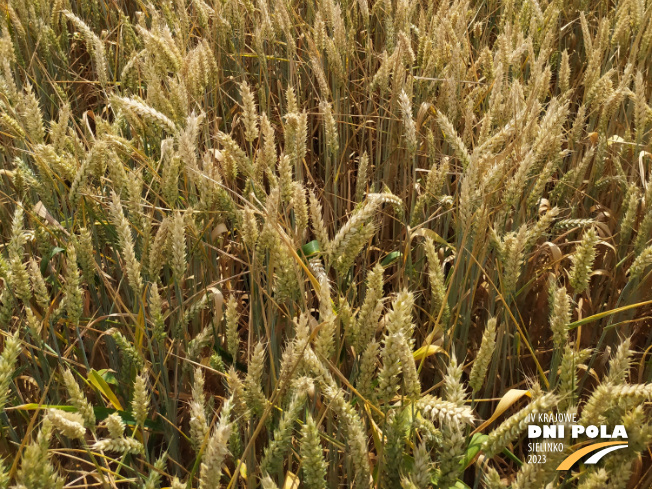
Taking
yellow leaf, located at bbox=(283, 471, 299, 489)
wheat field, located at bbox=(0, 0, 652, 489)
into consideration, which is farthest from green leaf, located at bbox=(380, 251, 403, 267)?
yellow leaf, located at bbox=(283, 471, 299, 489)

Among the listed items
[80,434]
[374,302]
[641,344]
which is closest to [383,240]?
[641,344]

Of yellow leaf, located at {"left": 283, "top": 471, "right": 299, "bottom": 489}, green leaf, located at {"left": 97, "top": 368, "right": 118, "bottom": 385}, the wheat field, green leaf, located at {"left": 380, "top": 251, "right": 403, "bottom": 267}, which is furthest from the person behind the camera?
green leaf, located at {"left": 380, "top": 251, "right": 403, "bottom": 267}

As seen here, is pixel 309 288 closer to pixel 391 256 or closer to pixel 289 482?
pixel 391 256

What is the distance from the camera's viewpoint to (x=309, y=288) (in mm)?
1177

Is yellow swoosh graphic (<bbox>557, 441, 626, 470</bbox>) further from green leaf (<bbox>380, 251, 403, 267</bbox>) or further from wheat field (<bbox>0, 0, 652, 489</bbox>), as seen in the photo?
green leaf (<bbox>380, 251, 403, 267</bbox>)

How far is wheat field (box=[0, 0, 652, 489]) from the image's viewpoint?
70cm

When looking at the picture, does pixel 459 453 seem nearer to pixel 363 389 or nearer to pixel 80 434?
pixel 363 389

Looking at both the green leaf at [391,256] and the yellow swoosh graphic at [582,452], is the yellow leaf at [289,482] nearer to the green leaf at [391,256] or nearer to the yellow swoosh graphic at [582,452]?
the yellow swoosh graphic at [582,452]

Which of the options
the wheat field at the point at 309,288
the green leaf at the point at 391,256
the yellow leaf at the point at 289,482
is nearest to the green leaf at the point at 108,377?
the wheat field at the point at 309,288

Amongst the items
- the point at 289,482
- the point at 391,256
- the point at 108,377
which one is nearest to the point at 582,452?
the point at 289,482

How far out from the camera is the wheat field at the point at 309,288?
0.70 metres

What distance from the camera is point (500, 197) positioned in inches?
46.3

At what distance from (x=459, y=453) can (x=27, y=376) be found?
2.84ft

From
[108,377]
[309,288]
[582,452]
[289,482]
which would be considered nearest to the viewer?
[582,452]
